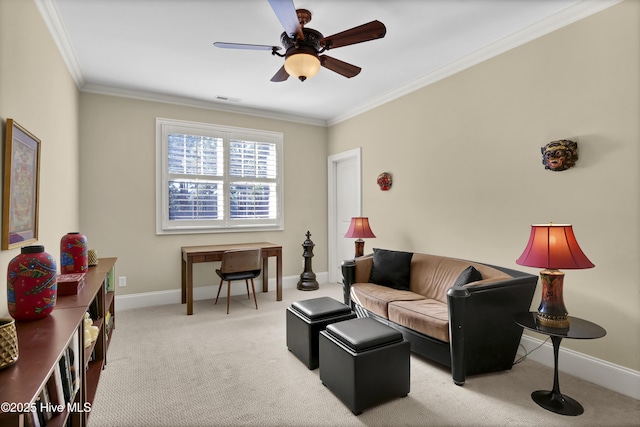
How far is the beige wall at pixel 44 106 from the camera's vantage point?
5.89 ft

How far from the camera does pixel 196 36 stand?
280 centimetres

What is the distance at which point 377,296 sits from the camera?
3088 mm

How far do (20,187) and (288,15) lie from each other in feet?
6.26

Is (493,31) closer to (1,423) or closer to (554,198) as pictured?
(554,198)

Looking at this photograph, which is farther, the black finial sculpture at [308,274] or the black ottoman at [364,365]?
the black finial sculpture at [308,274]

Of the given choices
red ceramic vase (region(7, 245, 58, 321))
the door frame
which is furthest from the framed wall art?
the door frame

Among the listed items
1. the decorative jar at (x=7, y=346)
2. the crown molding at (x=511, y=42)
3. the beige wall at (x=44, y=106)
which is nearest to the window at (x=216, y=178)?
the beige wall at (x=44, y=106)

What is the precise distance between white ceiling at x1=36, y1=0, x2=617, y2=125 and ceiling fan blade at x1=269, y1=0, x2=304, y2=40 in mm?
397

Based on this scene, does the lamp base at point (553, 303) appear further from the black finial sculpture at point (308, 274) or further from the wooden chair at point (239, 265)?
the black finial sculpture at point (308, 274)

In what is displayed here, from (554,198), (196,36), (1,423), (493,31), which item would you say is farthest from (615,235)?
(196,36)

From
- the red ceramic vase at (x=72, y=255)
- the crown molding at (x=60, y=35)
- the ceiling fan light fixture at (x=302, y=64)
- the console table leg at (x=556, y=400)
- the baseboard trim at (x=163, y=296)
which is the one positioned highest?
the crown molding at (x=60, y=35)

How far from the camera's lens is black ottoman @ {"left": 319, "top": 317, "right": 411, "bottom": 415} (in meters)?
1.99

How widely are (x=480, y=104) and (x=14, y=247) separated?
3.76m

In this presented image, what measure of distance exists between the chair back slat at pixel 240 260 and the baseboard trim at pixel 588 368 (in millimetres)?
2894
